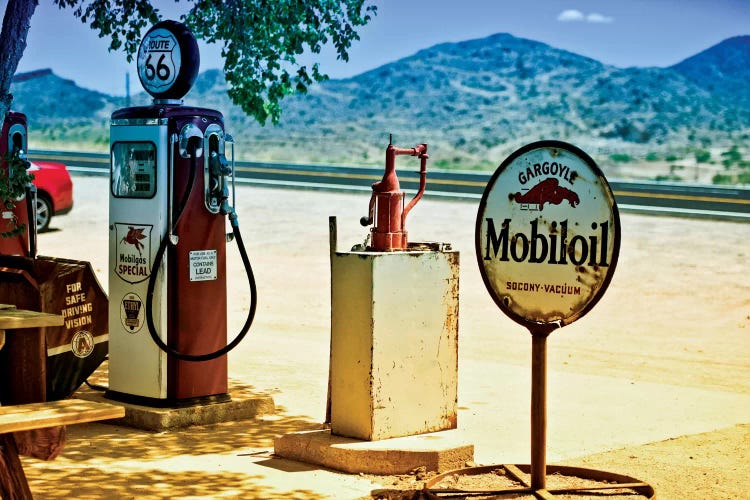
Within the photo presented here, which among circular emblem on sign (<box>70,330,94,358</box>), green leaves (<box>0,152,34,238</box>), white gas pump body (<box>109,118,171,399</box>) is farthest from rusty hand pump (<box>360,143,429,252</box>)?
green leaves (<box>0,152,34,238</box>)

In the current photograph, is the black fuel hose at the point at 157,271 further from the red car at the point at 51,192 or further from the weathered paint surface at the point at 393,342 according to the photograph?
the red car at the point at 51,192

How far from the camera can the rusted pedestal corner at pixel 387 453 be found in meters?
5.98

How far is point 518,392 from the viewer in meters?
8.62

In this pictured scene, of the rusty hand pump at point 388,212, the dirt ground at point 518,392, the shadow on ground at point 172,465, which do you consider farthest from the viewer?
the rusty hand pump at point 388,212

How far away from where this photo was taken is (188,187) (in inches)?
279

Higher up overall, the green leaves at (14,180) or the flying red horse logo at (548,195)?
the green leaves at (14,180)

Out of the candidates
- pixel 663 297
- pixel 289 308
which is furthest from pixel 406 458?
pixel 663 297

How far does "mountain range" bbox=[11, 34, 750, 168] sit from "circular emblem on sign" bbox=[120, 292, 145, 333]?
1787 inches

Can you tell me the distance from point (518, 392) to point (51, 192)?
42.9ft

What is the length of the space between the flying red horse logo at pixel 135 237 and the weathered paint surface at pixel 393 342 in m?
1.62

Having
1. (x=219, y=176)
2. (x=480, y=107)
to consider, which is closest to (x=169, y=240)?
(x=219, y=176)

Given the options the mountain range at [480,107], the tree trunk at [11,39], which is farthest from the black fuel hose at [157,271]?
the mountain range at [480,107]

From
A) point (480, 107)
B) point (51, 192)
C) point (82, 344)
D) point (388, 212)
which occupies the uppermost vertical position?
point (480, 107)

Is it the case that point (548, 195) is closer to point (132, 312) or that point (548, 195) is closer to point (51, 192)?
point (132, 312)
